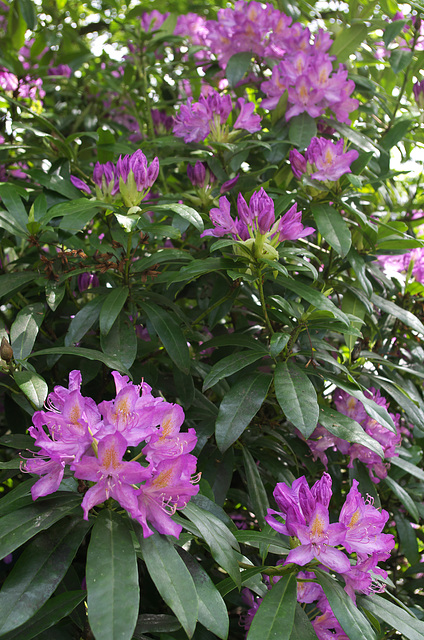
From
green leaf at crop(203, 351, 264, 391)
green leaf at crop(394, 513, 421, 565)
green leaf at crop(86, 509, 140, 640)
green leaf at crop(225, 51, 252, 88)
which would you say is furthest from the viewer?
green leaf at crop(225, 51, 252, 88)

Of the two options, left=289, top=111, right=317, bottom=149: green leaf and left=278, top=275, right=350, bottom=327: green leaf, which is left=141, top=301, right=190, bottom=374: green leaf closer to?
left=278, top=275, right=350, bottom=327: green leaf

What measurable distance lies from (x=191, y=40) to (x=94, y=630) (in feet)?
8.02

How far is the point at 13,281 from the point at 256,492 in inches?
28.1

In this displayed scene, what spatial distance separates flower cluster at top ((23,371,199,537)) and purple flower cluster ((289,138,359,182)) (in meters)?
0.77

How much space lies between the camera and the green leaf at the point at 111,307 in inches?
45.5

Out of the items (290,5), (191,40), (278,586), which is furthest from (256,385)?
(191,40)

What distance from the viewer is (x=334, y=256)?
1.59 m

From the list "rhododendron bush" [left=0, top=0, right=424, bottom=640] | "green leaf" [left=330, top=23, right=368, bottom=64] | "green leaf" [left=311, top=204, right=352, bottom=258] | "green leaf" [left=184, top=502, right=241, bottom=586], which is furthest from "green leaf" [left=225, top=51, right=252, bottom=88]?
"green leaf" [left=184, top=502, right=241, bottom=586]

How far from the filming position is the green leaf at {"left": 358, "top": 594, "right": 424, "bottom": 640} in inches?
36.3

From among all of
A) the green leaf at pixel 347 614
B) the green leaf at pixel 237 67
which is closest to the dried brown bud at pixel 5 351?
the green leaf at pixel 347 614

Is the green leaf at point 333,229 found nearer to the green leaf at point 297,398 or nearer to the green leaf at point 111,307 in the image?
the green leaf at point 297,398

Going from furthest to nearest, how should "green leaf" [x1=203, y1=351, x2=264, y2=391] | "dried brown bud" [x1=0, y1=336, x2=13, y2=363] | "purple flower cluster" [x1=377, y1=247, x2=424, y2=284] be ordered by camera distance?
"purple flower cluster" [x1=377, y1=247, x2=424, y2=284]
"green leaf" [x1=203, y1=351, x2=264, y2=391]
"dried brown bud" [x1=0, y1=336, x2=13, y2=363]

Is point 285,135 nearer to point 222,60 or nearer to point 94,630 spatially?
point 222,60

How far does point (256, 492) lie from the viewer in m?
Result: 1.28
